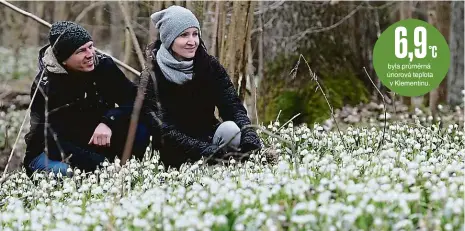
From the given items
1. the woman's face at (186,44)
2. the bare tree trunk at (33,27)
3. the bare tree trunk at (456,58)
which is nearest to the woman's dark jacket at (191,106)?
the woman's face at (186,44)

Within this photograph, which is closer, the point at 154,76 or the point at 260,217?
the point at 260,217

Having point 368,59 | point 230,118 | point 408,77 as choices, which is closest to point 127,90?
point 230,118

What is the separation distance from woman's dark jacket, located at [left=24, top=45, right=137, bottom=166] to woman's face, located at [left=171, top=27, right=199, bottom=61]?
1.78 feet

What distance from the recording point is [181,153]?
6.18 m

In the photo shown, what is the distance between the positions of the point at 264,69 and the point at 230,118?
5.20m

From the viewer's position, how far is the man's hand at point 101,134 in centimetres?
622

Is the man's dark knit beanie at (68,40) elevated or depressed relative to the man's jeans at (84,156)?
elevated

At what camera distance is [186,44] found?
602 centimetres

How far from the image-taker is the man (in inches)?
245

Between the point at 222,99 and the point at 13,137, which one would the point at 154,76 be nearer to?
the point at 222,99

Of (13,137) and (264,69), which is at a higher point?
(264,69)

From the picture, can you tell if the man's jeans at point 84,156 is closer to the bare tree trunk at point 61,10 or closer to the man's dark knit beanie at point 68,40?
the man's dark knit beanie at point 68,40

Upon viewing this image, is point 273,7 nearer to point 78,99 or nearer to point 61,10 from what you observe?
point 78,99

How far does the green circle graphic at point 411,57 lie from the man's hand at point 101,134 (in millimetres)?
3251
